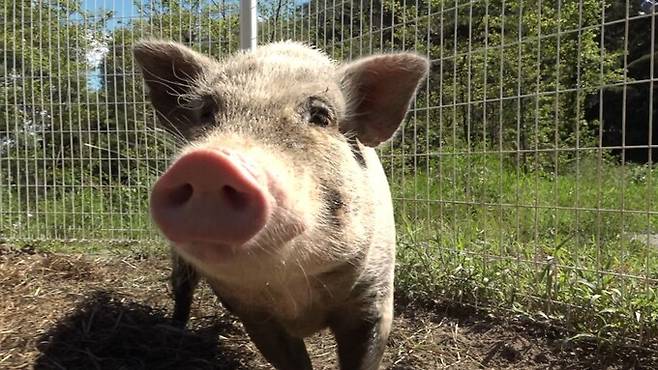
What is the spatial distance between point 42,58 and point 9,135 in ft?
2.84

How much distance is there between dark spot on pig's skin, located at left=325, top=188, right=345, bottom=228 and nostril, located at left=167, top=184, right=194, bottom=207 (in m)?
0.67

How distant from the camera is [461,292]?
4.30m

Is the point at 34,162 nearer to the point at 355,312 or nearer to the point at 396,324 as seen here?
the point at 396,324

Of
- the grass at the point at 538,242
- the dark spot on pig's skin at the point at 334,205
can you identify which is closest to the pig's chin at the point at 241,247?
the dark spot on pig's skin at the point at 334,205

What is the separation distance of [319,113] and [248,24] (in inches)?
131

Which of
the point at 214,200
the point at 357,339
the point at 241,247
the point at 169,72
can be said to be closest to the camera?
the point at 214,200

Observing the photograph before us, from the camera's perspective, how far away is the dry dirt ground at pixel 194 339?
139 inches

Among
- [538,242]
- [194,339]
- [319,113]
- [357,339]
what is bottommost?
[194,339]

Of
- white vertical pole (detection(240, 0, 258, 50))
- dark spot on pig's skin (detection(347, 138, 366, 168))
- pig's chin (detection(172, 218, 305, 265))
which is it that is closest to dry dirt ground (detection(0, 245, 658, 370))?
dark spot on pig's skin (detection(347, 138, 366, 168))

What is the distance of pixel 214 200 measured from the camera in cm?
177

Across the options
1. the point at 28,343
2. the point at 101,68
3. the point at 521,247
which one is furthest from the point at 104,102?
the point at 521,247

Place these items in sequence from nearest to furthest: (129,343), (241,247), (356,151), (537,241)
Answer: (241,247), (356,151), (129,343), (537,241)

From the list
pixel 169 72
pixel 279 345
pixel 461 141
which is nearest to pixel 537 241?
pixel 461 141

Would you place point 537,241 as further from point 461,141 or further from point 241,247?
point 241,247
